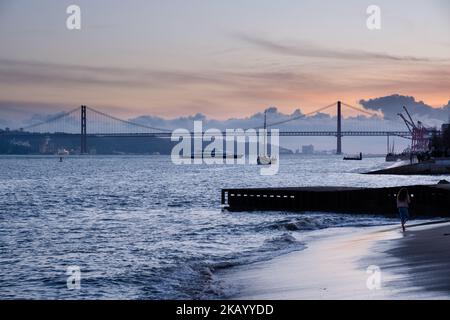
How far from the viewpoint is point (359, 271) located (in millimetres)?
15711

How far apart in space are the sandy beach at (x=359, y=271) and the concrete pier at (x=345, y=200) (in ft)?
41.1

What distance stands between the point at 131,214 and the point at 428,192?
1811cm

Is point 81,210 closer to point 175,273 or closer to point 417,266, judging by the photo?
point 175,273

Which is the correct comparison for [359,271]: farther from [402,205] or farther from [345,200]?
[345,200]

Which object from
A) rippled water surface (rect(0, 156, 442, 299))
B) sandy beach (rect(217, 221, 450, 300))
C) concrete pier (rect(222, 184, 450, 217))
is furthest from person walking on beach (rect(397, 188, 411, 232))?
concrete pier (rect(222, 184, 450, 217))

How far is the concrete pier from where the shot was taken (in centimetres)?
3575

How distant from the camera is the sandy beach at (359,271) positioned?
13016 millimetres

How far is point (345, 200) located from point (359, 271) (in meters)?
24.3

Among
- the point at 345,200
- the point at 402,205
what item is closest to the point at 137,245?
the point at 402,205

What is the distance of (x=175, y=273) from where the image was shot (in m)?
19.5

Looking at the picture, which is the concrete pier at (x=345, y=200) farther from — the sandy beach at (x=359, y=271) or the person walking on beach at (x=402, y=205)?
the sandy beach at (x=359, y=271)
